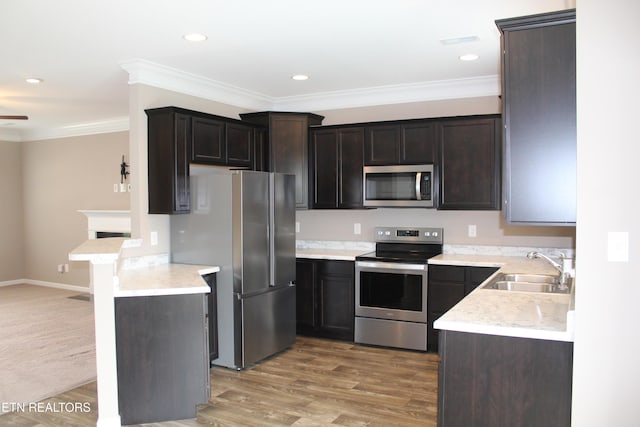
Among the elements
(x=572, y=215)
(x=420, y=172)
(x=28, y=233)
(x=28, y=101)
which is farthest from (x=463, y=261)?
(x=28, y=233)

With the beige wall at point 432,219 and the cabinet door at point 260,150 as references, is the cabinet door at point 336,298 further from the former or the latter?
the cabinet door at point 260,150

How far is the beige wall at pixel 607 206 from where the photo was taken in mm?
1939

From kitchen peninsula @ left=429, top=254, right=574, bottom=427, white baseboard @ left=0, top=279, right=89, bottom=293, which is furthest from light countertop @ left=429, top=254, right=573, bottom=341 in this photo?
white baseboard @ left=0, top=279, right=89, bottom=293

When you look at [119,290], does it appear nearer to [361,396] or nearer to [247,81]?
[361,396]

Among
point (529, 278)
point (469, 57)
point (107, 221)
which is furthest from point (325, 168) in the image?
point (107, 221)

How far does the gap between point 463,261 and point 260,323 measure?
1841 mm

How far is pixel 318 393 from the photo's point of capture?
378 cm

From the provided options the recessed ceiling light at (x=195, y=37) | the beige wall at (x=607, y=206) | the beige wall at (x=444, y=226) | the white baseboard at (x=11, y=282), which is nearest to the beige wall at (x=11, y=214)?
the white baseboard at (x=11, y=282)

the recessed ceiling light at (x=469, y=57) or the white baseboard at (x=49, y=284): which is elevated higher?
the recessed ceiling light at (x=469, y=57)

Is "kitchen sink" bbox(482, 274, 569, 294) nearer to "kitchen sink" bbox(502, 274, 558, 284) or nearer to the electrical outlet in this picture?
"kitchen sink" bbox(502, 274, 558, 284)

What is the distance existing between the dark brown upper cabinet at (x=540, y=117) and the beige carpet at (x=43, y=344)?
3.51m

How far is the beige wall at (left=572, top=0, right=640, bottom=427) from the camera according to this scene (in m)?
1.94

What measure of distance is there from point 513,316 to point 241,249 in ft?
7.71

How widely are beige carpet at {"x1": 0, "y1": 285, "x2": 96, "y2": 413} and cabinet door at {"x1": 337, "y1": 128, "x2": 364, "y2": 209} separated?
9.10 feet
